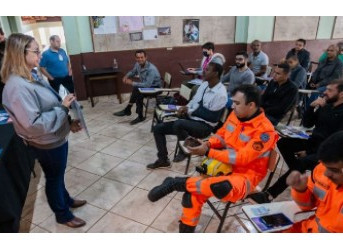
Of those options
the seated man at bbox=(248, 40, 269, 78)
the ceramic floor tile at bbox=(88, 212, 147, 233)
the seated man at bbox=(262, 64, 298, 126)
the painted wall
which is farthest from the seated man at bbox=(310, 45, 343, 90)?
the ceramic floor tile at bbox=(88, 212, 147, 233)

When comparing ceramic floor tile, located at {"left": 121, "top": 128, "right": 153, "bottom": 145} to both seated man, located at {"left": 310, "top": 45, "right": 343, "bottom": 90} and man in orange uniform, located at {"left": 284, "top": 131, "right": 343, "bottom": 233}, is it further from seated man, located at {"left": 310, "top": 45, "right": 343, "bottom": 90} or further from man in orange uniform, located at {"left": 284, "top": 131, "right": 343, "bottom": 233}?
seated man, located at {"left": 310, "top": 45, "right": 343, "bottom": 90}

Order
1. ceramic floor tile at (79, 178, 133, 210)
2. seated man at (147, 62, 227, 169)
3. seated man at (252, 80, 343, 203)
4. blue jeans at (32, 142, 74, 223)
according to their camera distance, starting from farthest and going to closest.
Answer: seated man at (147, 62, 227, 169)
ceramic floor tile at (79, 178, 133, 210)
seated man at (252, 80, 343, 203)
blue jeans at (32, 142, 74, 223)

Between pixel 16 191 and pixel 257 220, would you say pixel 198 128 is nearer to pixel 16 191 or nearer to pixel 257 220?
pixel 257 220

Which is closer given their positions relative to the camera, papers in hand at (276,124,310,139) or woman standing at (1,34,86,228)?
woman standing at (1,34,86,228)

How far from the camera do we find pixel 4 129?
2.56 metres

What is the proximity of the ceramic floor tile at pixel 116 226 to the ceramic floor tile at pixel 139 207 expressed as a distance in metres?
0.05

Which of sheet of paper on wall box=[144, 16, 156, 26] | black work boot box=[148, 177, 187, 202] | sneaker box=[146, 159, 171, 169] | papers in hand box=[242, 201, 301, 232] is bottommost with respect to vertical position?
sneaker box=[146, 159, 171, 169]

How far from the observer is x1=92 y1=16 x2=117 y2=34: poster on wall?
211 inches

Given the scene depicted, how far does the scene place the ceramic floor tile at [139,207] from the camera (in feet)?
7.90

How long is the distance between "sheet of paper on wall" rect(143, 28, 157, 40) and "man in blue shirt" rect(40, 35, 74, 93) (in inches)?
71.8

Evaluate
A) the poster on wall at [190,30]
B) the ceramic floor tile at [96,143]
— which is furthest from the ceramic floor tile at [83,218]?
the poster on wall at [190,30]

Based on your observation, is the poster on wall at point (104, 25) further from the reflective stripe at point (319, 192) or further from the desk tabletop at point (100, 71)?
the reflective stripe at point (319, 192)

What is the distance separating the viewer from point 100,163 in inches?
132
